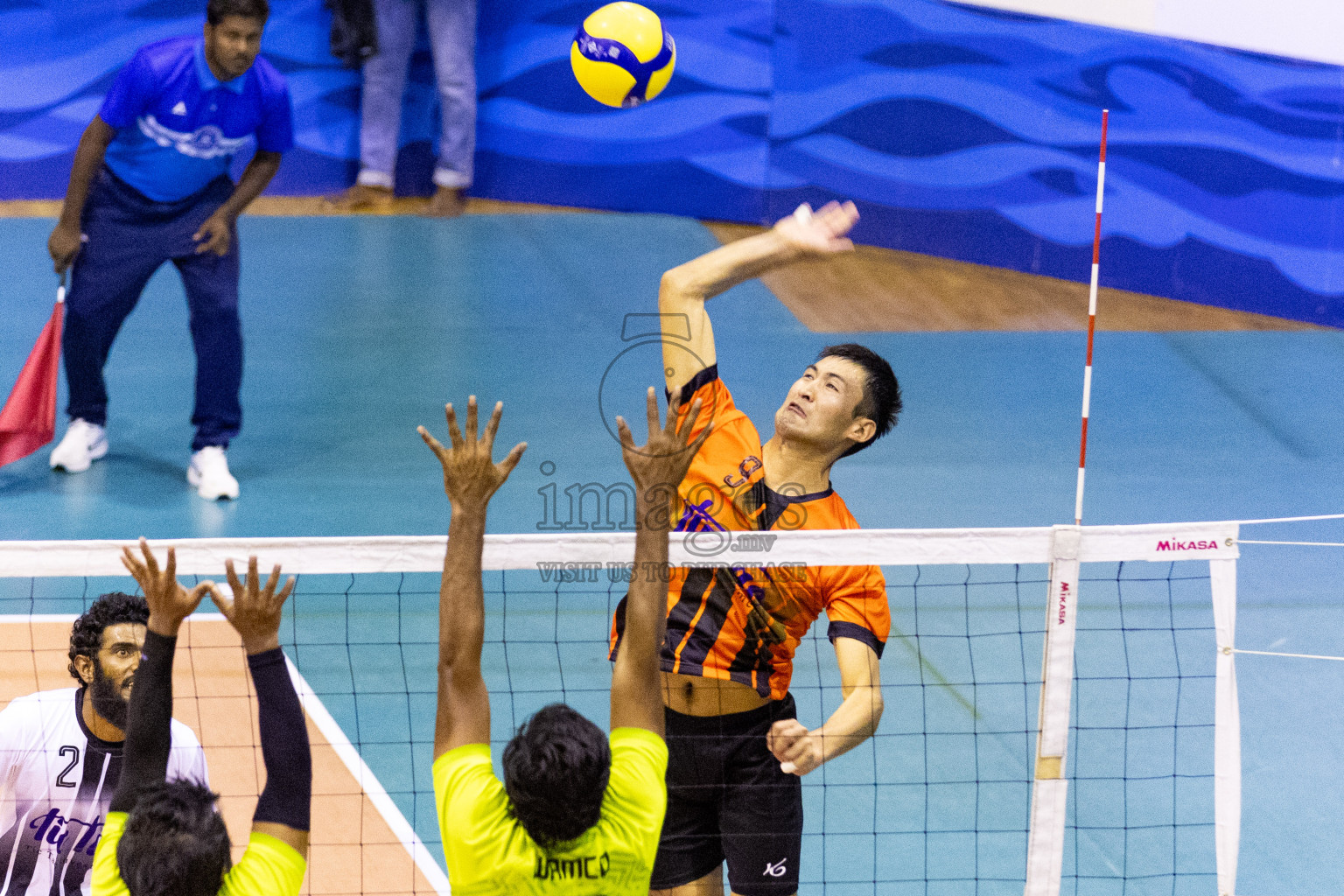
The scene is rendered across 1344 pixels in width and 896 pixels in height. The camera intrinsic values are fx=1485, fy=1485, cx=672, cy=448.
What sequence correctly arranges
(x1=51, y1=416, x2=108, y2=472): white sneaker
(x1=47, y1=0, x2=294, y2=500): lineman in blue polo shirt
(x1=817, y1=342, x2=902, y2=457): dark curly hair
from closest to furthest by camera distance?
1. (x1=817, y1=342, x2=902, y2=457): dark curly hair
2. (x1=47, y1=0, x2=294, y2=500): lineman in blue polo shirt
3. (x1=51, y1=416, x2=108, y2=472): white sneaker

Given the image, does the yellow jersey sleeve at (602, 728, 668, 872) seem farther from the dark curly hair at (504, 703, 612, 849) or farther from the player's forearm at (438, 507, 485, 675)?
the player's forearm at (438, 507, 485, 675)

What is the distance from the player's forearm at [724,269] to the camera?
4.33 metres

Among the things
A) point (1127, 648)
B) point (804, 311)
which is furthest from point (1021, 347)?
point (1127, 648)

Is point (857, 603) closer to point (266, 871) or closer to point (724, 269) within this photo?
point (724, 269)

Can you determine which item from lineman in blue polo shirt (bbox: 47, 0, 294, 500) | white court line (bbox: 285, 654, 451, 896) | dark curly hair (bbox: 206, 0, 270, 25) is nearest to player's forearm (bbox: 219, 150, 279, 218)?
lineman in blue polo shirt (bbox: 47, 0, 294, 500)

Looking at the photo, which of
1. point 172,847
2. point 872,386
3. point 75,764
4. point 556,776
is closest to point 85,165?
point 75,764

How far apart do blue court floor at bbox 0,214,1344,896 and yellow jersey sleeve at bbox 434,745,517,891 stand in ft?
8.29

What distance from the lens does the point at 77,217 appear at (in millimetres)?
7871

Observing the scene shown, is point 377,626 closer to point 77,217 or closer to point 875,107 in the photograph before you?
point 77,217

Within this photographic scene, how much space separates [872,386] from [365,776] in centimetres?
273

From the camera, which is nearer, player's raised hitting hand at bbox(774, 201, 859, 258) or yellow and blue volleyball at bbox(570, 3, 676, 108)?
player's raised hitting hand at bbox(774, 201, 859, 258)

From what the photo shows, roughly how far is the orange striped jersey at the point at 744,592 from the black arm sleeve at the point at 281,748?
44.8 inches

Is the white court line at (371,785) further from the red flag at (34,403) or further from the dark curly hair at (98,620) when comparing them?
the red flag at (34,403)

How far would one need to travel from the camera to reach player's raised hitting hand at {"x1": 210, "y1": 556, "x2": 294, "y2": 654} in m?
3.37
